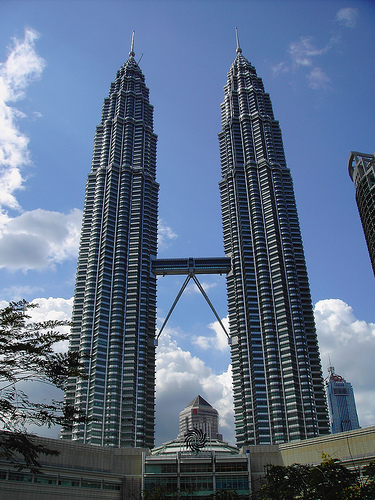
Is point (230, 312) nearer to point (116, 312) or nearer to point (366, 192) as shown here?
point (116, 312)

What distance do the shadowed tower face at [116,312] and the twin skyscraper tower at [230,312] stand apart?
1.24 feet

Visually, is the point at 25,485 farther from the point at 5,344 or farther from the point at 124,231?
the point at 124,231

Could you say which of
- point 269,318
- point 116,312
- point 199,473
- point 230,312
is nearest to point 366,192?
point 269,318

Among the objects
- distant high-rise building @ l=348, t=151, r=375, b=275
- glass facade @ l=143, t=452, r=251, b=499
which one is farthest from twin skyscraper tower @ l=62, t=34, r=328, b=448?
glass facade @ l=143, t=452, r=251, b=499

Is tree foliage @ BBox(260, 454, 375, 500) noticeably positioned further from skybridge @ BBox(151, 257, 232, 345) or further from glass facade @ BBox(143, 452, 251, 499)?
skybridge @ BBox(151, 257, 232, 345)

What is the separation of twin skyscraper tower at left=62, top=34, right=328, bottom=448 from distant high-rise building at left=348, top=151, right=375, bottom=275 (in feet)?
103

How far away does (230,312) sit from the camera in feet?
583

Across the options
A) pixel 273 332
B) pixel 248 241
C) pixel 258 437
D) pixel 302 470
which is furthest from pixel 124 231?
pixel 302 470

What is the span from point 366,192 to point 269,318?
55498mm

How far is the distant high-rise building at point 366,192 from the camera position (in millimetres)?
148875

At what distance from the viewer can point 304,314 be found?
171625mm

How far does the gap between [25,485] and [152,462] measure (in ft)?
107

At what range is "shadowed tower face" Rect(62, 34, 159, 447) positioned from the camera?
15062 cm

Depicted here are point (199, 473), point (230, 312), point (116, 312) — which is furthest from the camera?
point (230, 312)
